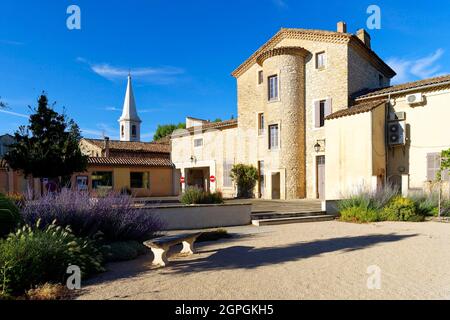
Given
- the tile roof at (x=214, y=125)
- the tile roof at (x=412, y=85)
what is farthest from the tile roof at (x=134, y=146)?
the tile roof at (x=412, y=85)

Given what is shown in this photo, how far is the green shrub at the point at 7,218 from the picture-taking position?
18.5ft

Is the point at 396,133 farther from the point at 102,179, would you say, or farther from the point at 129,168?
the point at 102,179

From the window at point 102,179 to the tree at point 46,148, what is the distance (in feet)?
36.7

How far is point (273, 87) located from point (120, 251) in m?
16.8

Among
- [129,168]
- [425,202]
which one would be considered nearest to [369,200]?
[425,202]

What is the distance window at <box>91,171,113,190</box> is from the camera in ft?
86.3

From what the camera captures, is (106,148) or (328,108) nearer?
(328,108)

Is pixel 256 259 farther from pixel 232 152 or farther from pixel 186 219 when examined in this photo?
pixel 232 152

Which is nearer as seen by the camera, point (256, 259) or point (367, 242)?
point (256, 259)

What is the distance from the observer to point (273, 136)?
21.3 m

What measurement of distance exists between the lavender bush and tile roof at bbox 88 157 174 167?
19.2m

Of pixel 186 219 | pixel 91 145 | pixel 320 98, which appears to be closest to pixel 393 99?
pixel 320 98
